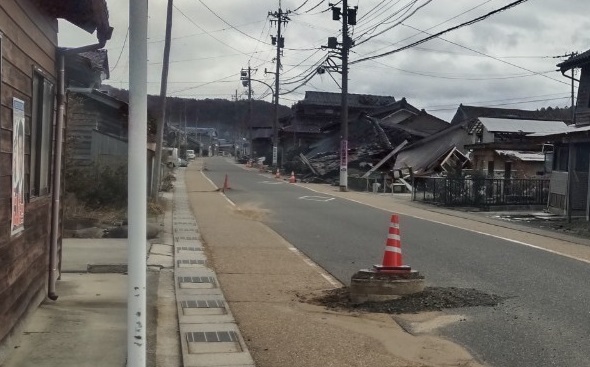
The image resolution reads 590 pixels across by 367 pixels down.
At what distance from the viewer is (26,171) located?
5.67m

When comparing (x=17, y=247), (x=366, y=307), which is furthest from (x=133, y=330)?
(x=366, y=307)

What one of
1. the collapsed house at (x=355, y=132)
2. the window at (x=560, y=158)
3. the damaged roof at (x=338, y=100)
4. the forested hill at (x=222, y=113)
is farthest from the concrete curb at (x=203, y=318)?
the forested hill at (x=222, y=113)

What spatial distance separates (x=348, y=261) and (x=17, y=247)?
6494 mm

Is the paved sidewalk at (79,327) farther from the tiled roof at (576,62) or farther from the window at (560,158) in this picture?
the tiled roof at (576,62)

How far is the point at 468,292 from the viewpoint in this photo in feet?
26.3

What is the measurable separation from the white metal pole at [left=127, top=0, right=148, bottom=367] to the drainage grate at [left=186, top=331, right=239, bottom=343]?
2.44 meters

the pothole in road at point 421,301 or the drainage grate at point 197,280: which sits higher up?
the pothole in road at point 421,301

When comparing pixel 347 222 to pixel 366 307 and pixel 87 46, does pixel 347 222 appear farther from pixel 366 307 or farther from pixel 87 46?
pixel 87 46

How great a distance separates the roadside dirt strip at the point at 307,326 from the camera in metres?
5.44

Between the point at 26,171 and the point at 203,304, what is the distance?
2.68m

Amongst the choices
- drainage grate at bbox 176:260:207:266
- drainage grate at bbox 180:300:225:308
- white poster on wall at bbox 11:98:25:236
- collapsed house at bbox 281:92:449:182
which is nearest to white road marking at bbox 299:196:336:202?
collapsed house at bbox 281:92:449:182

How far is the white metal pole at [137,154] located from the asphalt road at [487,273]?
3306 mm

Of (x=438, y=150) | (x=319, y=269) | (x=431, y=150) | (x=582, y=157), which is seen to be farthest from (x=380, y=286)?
(x=431, y=150)

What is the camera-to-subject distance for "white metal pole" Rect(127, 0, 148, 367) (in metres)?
3.37
